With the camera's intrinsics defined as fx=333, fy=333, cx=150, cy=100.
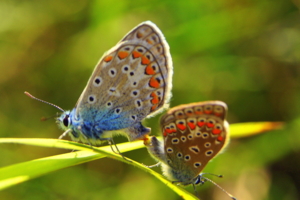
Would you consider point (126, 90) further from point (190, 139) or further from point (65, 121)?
point (190, 139)

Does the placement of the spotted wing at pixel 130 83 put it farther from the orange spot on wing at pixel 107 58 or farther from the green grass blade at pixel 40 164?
the green grass blade at pixel 40 164

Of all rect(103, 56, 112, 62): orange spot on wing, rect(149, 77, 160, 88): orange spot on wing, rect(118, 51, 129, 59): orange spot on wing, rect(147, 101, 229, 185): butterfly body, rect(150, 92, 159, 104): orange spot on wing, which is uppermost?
rect(103, 56, 112, 62): orange spot on wing

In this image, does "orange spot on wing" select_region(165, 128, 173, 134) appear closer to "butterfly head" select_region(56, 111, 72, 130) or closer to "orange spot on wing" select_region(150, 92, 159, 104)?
"orange spot on wing" select_region(150, 92, 159, 104)

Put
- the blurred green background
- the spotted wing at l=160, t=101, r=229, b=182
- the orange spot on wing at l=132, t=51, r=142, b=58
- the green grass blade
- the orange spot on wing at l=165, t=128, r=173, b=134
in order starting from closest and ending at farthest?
the green grass blade, the spotted wing at l=160, t=101, r=229, b=182, the orange spot on wing at l=165, t=128, r=173, b=134, the orange spot on wing at l=132, t=51, r=142, b=58, the blurred green background

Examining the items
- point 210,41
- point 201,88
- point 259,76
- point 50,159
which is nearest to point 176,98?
point 201,88

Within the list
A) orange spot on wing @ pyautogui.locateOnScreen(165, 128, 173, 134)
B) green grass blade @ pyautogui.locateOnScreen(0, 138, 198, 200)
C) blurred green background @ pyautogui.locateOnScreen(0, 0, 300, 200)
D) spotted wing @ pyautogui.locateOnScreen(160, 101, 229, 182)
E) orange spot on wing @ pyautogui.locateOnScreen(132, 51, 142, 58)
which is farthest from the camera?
blurred green background @ pyautogui.locateOnScreen(0, 0, 300, 200)

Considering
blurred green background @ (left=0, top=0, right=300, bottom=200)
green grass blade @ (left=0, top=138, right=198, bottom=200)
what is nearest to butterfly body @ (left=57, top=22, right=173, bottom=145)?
green grass blade @ (left=0, top=138, right=198, bottom=200)

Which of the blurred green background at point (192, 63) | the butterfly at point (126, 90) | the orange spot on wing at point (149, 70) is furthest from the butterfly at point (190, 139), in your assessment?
the blurred green background at point (192, 63)

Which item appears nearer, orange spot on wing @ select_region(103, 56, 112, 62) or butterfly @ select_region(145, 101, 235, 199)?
butterfly @ select_region(145, 101, 235, 199)
